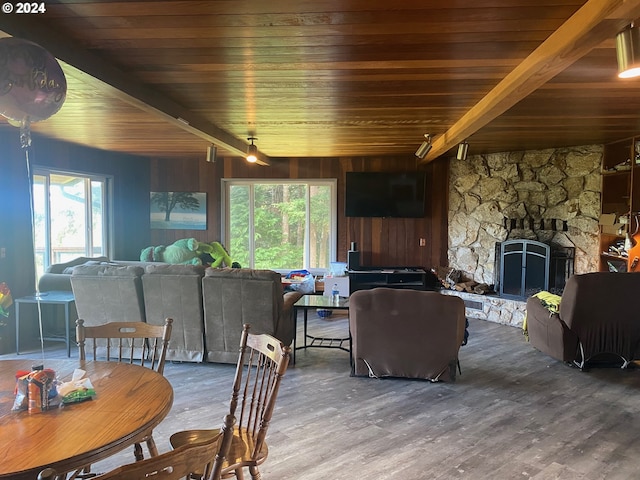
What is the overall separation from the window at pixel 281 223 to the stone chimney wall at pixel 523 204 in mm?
2059

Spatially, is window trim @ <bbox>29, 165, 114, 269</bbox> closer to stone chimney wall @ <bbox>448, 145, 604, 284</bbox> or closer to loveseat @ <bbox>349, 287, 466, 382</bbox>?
loveseat @ <bbox>349, 287, 466, 382</bbox>

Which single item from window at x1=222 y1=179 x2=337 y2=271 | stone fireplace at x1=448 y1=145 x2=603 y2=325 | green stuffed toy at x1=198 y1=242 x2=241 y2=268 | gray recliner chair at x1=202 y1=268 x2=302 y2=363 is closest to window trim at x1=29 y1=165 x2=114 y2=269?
green stuffed toy at x1=198 y1=242 x2=241 y2=268

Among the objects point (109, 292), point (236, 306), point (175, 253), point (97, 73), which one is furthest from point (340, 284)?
point (97, 73)

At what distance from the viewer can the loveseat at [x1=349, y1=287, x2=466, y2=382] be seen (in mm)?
3643

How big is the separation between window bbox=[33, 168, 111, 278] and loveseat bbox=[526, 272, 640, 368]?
5.85m

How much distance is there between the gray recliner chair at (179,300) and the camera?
402 cm

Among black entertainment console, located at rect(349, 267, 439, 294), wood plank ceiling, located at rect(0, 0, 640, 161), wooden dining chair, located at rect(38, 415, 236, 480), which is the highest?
wood plank ceiling, located at rect(0, 0, 640, 161)

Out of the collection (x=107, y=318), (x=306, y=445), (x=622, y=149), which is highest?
(x=622, y=149)

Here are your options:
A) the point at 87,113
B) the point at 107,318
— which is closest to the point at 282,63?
the point at 87,113

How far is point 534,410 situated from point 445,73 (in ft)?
8.34

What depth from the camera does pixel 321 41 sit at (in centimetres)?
230

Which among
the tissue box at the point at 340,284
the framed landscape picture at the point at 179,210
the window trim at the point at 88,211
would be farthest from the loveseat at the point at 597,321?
the window trim at the point at 88,211

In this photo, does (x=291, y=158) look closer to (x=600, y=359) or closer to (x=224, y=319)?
(x=224, y=319)

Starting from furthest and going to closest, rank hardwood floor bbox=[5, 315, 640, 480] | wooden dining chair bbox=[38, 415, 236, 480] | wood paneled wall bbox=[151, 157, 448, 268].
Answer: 1. wood paneled wall bbox=[151, 157, 448, 268]
2. hardwood floor bbox=[5, 315, 640, 480]
3. wooden dining chair bbox=[38, 415, 236, 480]
